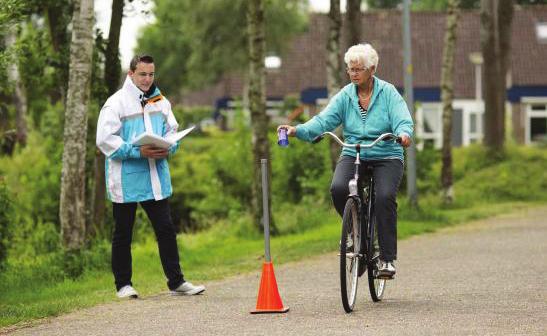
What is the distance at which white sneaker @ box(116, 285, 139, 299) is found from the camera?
11773 millimetres

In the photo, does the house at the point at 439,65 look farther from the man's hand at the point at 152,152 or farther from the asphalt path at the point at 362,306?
the man's hand at the point at 152,152

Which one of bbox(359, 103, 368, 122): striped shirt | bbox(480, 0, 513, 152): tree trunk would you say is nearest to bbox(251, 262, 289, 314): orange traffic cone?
bbox(359, 103, 368, 122): striped shirt

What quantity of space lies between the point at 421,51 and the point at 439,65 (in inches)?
55.3

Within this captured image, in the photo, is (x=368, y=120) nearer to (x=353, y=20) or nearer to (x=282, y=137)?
(x=282, y=137)

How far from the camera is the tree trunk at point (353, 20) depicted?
967 inches

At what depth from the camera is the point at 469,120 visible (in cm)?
6112

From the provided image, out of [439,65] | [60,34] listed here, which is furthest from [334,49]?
[439,65]

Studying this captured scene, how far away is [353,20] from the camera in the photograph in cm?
2462

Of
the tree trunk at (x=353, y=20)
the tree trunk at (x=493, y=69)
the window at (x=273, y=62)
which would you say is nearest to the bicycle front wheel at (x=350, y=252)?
the tree trunk at (x=353, y=20)

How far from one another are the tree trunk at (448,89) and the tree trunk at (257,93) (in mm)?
6259

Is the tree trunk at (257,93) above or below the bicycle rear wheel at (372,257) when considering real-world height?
above

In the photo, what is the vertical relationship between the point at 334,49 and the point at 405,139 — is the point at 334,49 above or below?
above

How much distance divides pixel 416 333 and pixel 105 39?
9.28m

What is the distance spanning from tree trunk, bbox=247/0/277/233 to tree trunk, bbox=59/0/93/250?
14.9ft
